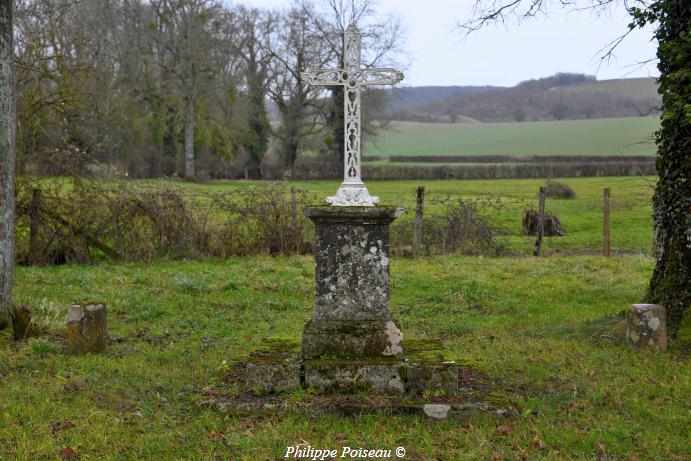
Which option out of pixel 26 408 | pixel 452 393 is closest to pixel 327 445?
pixel 452 393

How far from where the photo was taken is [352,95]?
631 centimetres

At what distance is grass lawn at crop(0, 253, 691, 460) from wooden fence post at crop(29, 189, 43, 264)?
95cm

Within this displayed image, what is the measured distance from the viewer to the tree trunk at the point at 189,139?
40.3 metres

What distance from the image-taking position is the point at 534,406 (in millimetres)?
5801

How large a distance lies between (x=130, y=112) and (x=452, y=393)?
1435 inches

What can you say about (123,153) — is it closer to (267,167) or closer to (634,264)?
(267,167)

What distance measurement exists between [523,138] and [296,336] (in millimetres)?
59239

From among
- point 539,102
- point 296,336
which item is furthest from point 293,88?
point 539,102

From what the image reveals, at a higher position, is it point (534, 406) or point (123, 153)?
point (123, 153)

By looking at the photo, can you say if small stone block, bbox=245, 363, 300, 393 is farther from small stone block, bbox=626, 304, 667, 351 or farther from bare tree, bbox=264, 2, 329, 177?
bare tree, bbox=264, 2, 329, 177

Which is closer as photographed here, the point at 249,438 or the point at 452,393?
the point at 249,438

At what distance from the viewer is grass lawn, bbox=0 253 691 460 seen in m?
5.01

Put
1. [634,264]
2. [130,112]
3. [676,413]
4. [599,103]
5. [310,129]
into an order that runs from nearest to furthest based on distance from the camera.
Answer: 1. [676,413]
2. [634,264]
3. [130,112]
4. [310,129]
5. [599,103]

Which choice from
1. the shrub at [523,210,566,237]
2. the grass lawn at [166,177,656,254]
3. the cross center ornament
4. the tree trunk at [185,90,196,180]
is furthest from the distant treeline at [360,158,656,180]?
the cross center ornament
